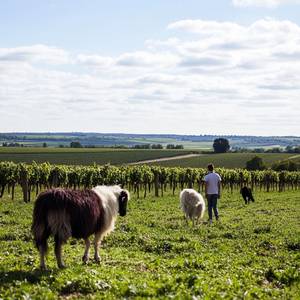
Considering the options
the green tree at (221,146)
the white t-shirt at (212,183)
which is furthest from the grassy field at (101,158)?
the white t-shirt at (212,183)

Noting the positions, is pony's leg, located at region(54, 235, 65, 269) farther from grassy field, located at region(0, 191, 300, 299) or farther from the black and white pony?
grassy field, located at region(0, 191, 300, 299)

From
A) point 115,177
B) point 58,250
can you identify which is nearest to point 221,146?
point 115,177

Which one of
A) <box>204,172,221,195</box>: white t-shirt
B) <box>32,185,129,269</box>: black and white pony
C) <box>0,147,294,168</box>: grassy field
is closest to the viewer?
<box>32,185,129,269</box>: black and white pony

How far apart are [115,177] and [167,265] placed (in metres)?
37.0

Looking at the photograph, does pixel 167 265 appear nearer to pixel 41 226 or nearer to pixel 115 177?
pixel 41 226

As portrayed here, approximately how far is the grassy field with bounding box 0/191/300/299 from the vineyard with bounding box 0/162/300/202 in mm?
20033

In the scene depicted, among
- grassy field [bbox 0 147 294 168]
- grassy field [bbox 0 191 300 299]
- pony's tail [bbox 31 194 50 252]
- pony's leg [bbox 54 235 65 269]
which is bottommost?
grassy field [bbox 0 147 294 168]

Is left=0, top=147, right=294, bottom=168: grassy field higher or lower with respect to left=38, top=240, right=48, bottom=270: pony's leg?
lower

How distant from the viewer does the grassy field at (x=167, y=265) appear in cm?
988

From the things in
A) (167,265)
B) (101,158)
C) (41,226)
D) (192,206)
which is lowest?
(101,158)

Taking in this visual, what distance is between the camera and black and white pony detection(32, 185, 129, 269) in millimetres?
11578

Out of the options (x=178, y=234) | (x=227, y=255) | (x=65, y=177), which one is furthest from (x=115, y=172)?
(x=227, y=255)

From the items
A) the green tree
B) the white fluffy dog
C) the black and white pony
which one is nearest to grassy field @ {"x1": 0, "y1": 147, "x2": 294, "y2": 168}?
the green tree

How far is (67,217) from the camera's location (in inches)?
464
